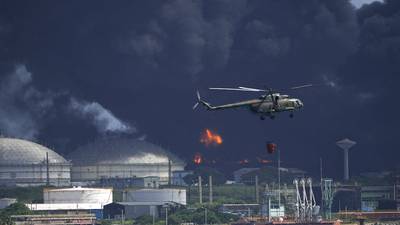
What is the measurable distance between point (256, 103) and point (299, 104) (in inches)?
179

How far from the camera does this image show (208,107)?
13575cm

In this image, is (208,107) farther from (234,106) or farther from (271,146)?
(271,146)

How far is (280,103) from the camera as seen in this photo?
13050 cm

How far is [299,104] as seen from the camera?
132750mm

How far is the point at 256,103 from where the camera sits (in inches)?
5118

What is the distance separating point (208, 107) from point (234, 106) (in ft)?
12.0

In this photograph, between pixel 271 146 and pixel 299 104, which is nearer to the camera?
pixel 271 146

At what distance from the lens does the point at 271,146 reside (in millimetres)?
123438

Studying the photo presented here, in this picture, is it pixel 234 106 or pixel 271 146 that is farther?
pixel 234 106

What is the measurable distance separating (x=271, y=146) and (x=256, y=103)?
7.40m

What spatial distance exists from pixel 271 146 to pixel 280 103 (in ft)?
25.8

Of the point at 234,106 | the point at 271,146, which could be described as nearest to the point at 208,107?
the point at 234,106

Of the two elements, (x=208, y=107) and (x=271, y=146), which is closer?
(x=271, y=146)
